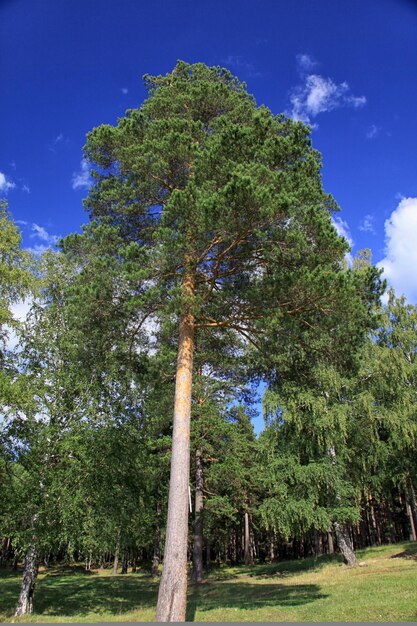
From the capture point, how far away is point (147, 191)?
477 inches

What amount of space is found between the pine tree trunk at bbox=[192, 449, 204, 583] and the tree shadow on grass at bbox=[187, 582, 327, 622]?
391cm

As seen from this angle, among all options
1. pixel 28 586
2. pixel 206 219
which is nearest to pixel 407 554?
pixel 28 586

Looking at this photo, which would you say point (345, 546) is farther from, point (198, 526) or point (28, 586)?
point (28, 586)

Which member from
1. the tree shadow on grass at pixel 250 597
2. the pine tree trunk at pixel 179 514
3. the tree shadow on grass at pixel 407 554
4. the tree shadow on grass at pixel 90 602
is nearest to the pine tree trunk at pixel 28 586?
the tree shadow on grass at pixel 90 602

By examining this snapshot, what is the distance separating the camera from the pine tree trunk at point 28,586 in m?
13.1

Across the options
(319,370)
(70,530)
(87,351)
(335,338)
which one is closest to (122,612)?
(70,530)

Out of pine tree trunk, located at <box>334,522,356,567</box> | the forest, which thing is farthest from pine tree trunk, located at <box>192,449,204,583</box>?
pine tree trunk, located at <box>334,522,356,567</box>

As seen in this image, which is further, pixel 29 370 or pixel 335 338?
pixel 29 370

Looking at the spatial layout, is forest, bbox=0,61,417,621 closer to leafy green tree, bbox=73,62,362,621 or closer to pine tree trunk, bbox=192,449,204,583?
leafy green tree, bbox=73,62,362,621

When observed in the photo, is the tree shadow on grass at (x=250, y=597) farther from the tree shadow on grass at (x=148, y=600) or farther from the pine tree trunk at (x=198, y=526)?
the pine tree trunk at (x=198, y=526)

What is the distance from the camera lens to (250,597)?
603 inches

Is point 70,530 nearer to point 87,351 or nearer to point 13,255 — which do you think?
point 87,351

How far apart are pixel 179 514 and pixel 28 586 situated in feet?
26.1

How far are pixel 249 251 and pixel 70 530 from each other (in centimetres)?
1003
